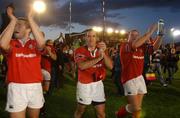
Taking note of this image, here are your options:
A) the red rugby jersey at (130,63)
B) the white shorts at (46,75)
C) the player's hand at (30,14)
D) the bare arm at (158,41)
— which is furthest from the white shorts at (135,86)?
the white shorts at (46,75)

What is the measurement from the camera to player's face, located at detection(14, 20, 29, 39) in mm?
6301

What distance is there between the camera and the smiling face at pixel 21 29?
6.30 metres

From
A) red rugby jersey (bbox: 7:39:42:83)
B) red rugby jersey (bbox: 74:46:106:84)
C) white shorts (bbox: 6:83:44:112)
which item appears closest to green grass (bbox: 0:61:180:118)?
red rugby jersey (bbox: 74:46:106:84)

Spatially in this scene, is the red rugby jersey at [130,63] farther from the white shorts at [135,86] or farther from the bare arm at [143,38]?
the bare arm at [143,38]

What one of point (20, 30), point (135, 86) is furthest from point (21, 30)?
point (135, 86)

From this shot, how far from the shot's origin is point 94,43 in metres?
8.13

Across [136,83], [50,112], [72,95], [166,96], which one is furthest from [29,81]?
[166,96]

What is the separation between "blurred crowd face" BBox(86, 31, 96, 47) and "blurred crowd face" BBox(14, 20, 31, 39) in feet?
6.26

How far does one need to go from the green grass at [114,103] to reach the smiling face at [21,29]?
493cm

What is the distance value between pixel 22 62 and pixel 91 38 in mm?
2099

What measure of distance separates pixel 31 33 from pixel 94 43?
196 cm

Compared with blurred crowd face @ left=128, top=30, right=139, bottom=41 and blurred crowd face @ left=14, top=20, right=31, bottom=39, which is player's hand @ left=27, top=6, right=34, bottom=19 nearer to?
blurred crowd face @ left=14, top=20, right=31, bottom=39

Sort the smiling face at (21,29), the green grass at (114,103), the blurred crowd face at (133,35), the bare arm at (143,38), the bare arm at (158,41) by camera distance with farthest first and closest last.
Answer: the green grass at (114,103)
the bare arm at (158,41)
the blurred crowd face at (133,35)
the bare arm at (143,38)
the smiling face at (21,29)

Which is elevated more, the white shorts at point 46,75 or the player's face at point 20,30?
the player's face at point 20,30
